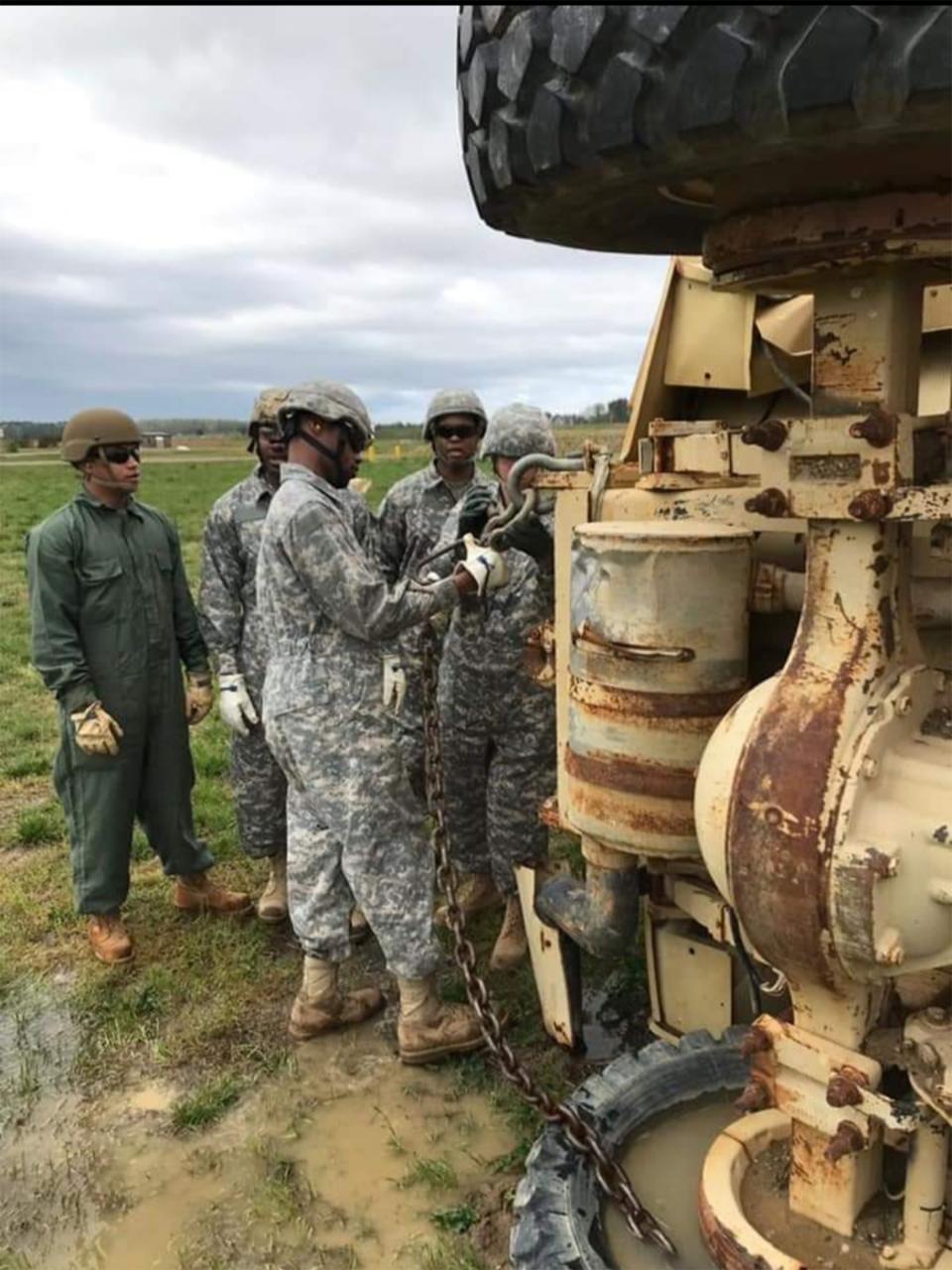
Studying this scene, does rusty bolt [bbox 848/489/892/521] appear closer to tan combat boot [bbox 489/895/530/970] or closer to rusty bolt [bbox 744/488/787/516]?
rusty bolt [bbox 744/488/787/516]

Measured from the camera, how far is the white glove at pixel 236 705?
446 cm

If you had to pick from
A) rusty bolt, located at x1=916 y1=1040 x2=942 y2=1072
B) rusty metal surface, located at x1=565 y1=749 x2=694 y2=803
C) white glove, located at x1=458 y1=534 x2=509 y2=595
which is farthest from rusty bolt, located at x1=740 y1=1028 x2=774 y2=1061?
white glove, located at x1=458 y1=534 x2=509 y2=595

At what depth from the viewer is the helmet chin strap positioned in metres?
3.44

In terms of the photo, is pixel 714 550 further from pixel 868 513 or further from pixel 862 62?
pixel 862 62

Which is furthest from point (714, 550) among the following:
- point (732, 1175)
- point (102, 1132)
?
point (102, 1132)

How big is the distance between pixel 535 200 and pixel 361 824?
216 cm

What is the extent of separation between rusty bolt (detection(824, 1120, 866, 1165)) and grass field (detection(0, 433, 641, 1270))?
1194 mm

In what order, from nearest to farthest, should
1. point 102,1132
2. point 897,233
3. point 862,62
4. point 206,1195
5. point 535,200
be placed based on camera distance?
point 862,62, point 897,233, point 535,200, point 206,1195, point 102,1132

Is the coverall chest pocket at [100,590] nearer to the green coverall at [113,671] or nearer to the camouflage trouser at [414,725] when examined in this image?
the green coverall at [113,671]

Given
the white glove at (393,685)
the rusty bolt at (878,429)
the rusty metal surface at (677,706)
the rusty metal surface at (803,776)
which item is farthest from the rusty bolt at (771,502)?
the white glove at (393,685)

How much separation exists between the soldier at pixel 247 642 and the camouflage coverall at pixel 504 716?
0.82 m

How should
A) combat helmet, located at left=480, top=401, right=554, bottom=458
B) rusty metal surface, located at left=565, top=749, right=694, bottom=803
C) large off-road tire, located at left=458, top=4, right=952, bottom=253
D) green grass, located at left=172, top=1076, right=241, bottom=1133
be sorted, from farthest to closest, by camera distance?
combat helmet, located at left=480, top=401, right=554, bottom=458 → green grass, located at left=172, top=1076, right=241, bottom=1133 → rusty metal surface, located at left=565, top=749, right=694, bottom=803 → large off-road tire, located at left=458, top=4, right=952, bottom=253

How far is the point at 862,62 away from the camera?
127 cm

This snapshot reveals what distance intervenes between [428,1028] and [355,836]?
66 centimetres
